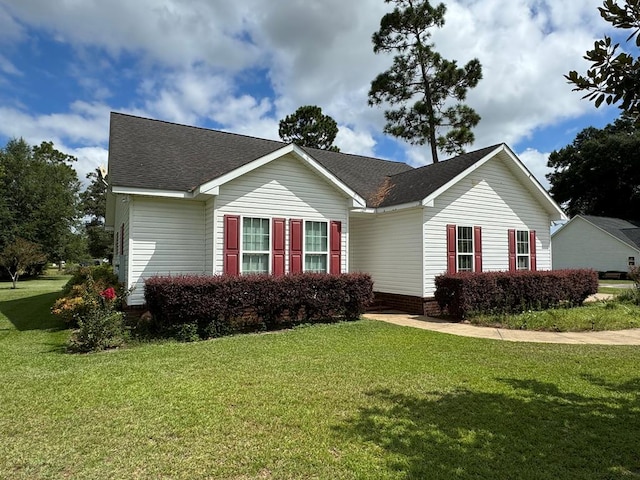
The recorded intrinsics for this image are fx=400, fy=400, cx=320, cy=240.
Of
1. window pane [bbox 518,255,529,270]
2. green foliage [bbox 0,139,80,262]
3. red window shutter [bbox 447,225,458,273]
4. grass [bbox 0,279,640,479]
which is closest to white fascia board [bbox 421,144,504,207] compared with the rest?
red window shutter [bbox 447,225,458,273]

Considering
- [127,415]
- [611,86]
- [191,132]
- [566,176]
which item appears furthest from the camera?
[566,176]

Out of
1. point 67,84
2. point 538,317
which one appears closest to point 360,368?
point 538,317

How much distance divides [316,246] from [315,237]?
263 millimetres

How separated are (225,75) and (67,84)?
5117 mm

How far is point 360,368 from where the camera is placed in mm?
6219

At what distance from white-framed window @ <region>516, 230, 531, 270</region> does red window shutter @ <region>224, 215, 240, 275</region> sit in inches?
400

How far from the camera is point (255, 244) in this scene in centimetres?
1076

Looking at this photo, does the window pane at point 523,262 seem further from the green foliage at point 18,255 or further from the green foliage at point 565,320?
the green foliage at point 18,255

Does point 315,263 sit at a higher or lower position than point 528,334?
higher

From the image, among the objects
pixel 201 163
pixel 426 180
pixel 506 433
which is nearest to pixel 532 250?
pixel 426 180

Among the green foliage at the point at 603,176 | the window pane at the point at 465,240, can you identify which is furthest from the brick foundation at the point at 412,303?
the green foliage at the point at 603,176

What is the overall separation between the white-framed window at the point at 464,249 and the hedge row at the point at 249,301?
3995mm

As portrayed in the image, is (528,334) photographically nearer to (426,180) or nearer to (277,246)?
(426,180)

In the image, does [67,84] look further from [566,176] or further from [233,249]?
[566,176]
